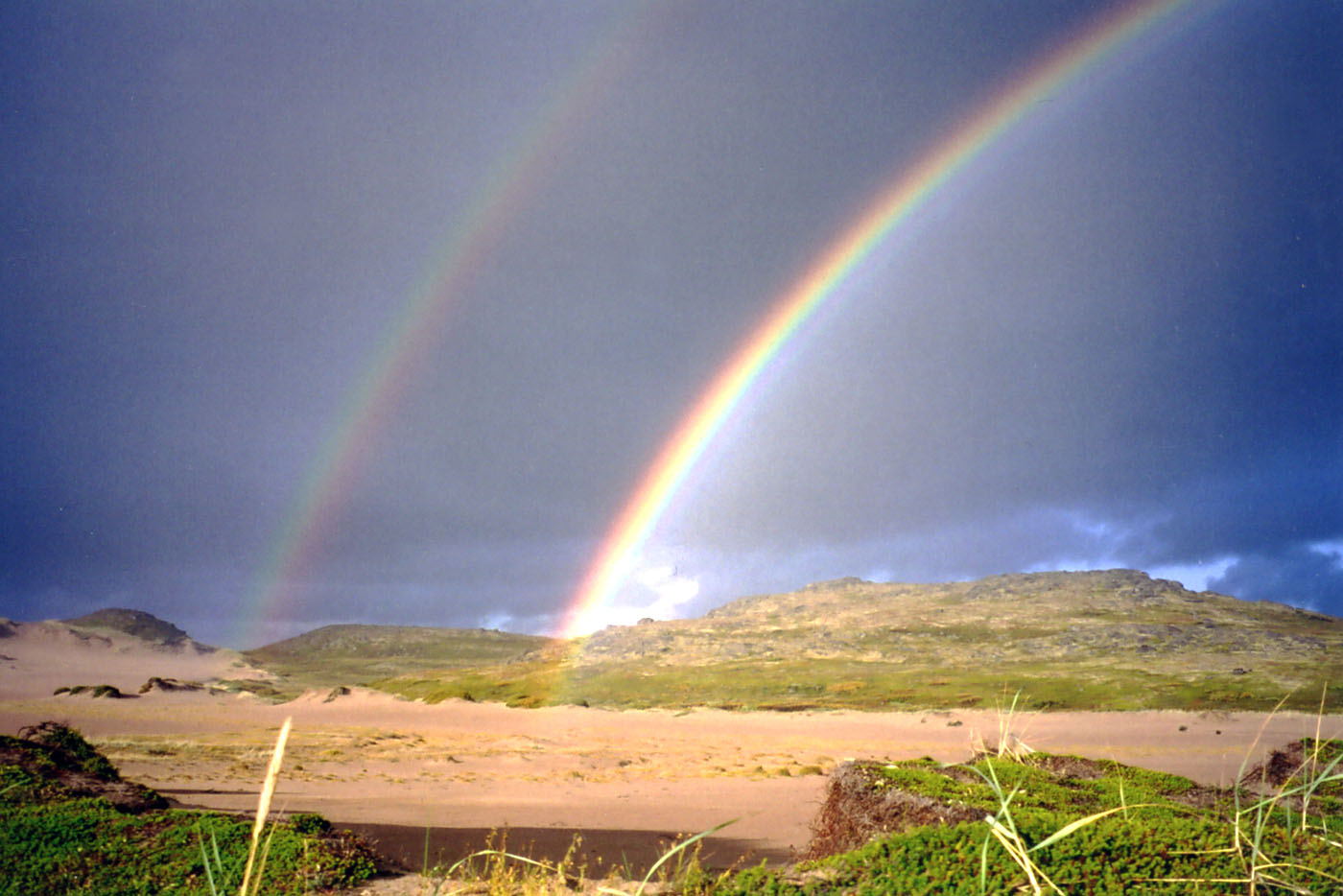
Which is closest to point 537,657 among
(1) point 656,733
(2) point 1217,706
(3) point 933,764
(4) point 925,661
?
(4) point 925,661

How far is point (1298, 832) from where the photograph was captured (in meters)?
5.32

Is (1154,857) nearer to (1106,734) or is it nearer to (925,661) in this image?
(1106,734)

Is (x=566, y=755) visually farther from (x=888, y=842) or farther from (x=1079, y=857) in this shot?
(x=1079, y=857)

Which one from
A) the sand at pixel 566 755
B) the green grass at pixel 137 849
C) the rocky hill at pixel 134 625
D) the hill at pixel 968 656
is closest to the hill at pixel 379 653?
the rocky hill at pixel 134 625

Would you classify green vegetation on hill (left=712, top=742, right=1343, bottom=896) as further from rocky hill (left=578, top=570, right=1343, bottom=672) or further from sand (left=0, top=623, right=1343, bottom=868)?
rocky hill (left=578, top=570, right=1343, bottom=672)

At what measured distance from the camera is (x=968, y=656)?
266ft

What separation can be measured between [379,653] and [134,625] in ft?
158

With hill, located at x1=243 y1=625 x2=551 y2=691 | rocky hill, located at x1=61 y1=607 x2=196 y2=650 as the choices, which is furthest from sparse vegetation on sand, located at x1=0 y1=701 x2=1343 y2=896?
rocky hill, located at x1=61 y1=607 x2=196 y2=650

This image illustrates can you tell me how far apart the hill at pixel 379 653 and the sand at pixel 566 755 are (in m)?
88.7

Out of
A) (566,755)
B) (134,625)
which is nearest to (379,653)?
(134,625)

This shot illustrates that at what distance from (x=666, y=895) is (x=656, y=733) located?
31.6m

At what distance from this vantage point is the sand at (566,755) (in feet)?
43.8

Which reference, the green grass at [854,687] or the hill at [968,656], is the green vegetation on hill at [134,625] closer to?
the hill at [968,656]

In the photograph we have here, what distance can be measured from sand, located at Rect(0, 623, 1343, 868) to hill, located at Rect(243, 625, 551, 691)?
8869 cm
